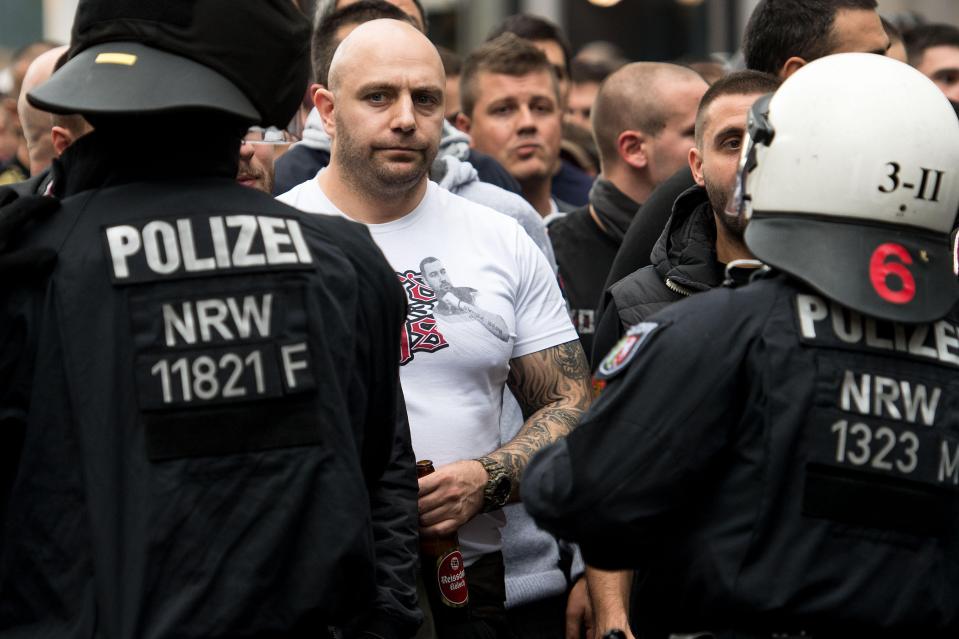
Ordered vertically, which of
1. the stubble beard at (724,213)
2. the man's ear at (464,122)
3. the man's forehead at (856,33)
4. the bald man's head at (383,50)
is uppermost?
the bald man's head at (383,50)

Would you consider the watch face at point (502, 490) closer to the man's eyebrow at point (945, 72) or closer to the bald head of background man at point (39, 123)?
the bald head of background man at point (39, 123)

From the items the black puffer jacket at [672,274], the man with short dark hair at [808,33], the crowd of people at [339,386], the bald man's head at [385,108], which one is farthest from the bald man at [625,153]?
the crowd of people at [339,386]

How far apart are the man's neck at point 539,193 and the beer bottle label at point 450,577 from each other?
3.43 meters

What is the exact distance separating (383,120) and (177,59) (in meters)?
1.54

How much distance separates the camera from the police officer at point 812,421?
2.73 m

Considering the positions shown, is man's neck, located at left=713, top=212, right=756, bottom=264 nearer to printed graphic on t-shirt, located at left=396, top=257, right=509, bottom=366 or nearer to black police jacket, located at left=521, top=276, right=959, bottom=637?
printed graphic on t-shirt, located at left=396, top=257, right=509, bottom=366

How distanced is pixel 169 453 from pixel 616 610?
2055 mm

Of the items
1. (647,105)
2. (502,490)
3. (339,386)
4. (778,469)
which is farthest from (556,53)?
(778,469)

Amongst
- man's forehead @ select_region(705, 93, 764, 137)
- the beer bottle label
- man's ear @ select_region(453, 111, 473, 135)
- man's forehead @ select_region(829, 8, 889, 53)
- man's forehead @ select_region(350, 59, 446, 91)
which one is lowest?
the beer bottle label

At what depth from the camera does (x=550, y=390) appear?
167 inches

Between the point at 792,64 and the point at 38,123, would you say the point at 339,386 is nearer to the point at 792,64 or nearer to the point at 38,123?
the point at 38,123

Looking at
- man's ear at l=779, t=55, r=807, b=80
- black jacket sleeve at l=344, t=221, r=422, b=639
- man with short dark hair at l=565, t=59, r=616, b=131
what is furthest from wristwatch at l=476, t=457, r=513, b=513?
man with short dark hair at l=565, t=59, r=616, b=131

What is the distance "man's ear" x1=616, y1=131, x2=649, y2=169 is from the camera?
607cm

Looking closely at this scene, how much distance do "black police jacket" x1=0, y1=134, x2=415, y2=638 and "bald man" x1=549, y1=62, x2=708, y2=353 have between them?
2.95 metres
